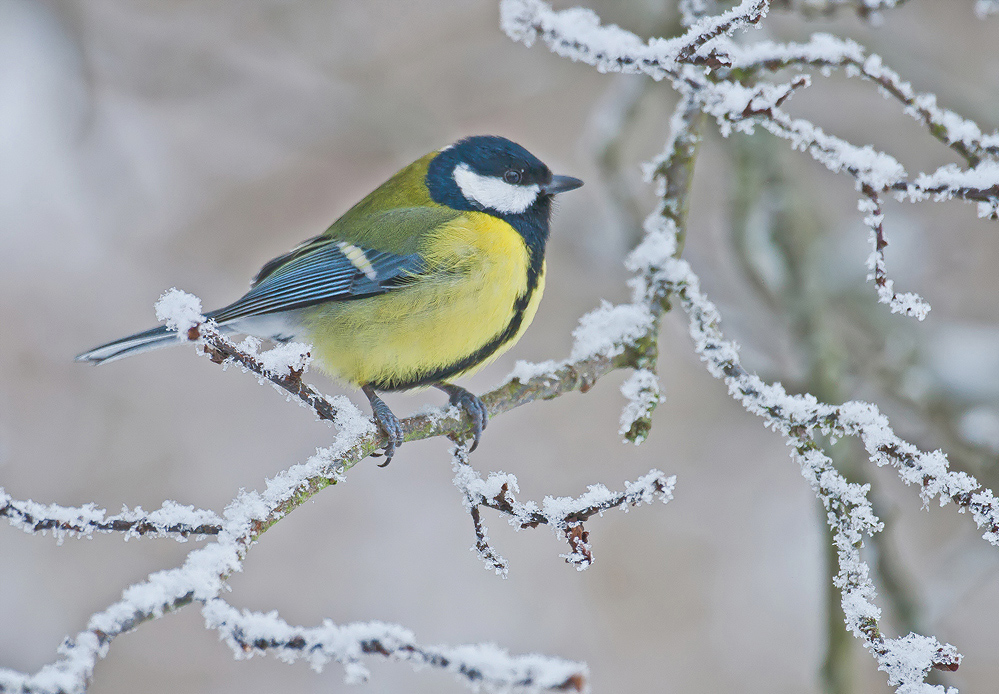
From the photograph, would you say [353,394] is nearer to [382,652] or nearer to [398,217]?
[398,217]

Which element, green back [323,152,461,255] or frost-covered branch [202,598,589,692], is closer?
frost-covered branch [202,598,589,692]

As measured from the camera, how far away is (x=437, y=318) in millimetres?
2471

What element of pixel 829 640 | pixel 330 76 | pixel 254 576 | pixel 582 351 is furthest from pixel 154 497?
pixel 829 640

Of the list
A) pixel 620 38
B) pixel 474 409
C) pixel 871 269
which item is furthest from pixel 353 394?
pixel 871 269

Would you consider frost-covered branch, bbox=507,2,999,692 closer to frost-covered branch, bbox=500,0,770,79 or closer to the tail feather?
frost-covered branch, bbox=500,0,770,79

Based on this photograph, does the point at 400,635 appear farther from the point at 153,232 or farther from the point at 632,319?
the point at 153,232

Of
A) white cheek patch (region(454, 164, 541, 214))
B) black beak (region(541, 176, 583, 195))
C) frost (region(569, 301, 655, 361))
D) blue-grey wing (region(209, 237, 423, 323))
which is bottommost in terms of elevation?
frost (region(569, 301, 655, 361))

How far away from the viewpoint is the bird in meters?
2.48

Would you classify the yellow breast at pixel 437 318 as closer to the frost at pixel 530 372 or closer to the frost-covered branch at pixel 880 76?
the frost at pixel 530 372

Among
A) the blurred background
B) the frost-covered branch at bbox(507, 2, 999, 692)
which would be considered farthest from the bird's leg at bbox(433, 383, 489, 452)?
the blurred background

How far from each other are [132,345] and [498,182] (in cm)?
133

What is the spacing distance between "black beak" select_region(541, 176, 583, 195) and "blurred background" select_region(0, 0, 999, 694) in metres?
1.08

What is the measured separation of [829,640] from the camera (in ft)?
8.26

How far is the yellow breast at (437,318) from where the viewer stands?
248 cm
